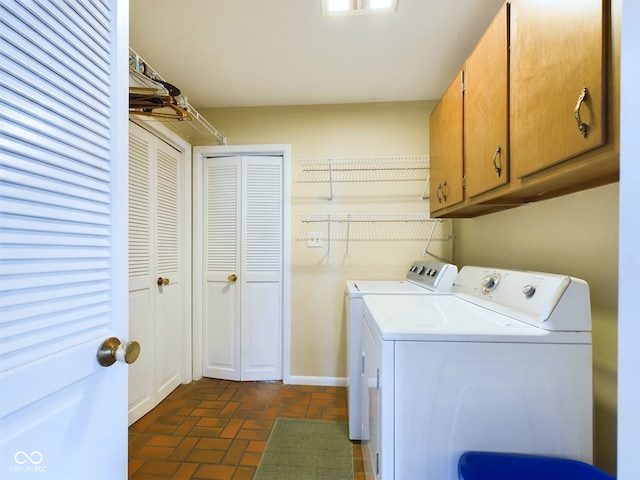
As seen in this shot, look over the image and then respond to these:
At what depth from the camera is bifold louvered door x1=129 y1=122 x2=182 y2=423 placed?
1850 millimetres

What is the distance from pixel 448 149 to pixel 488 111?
45 cm

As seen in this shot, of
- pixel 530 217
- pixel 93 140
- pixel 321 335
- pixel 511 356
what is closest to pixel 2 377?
pixel 93 140

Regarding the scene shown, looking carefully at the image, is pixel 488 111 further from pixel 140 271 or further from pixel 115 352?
pixel 140 271

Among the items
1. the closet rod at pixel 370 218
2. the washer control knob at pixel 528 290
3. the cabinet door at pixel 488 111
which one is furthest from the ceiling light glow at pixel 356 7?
the washer control knob at pixel 528 290

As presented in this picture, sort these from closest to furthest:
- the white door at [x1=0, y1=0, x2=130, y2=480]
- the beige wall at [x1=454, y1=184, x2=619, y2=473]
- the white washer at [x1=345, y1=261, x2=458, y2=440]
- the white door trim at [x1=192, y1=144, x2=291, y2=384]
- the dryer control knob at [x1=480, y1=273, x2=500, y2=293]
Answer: the white door at [x1=0, y1=0, x2=130, y2=480] < the beige wall at [x1=454, y1=184, x2=619, y2=473] < the dryer control knob at [x1=480, y1=273, x2=500, y2=293] < the white washer at [x1=345, y1=261, x2=458, y2=440] < the white door trim at [x1=192, y1=144, x2=291, y2=384]

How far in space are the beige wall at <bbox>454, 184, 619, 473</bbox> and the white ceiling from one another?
108 centimetres

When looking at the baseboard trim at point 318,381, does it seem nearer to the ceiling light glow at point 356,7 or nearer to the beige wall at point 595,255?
the beige wall at point 595,255

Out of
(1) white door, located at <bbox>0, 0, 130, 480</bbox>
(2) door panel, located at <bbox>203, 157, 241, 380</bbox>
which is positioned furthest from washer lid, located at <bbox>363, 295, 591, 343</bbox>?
(2) door panel, located at <bbox>203, 157, 241, 380</bbox>

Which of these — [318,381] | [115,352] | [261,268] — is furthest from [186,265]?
[115,352]

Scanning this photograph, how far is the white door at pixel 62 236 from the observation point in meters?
0.50

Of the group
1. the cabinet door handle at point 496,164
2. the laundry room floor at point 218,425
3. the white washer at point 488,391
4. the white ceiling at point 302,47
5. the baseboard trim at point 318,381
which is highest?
the white ceiling at point 302,47

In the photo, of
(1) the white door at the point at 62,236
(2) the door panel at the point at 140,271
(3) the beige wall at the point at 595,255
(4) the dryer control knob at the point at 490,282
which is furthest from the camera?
(2) the door panel at the point at 140,271

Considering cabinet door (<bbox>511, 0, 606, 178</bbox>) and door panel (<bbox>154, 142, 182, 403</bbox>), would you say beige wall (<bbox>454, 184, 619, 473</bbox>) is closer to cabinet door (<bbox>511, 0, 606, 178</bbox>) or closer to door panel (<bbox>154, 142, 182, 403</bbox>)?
cabinet door (<bbox>511, 0, 606, 178</bbox>)

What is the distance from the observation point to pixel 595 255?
104cm
